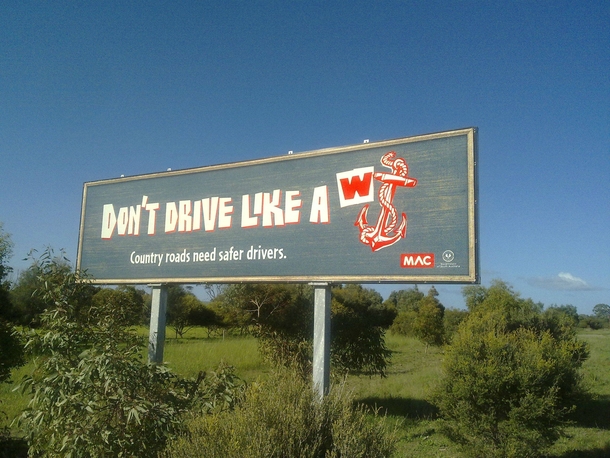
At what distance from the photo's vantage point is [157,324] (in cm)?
1091

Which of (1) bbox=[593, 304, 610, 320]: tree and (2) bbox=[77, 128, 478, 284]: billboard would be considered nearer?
(2) bbox=[77, 128, 478, 284]: billboard

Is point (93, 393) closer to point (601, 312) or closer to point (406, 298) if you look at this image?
point (406, 298)

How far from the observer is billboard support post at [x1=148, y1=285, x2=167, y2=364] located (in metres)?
10.6

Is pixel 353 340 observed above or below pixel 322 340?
below

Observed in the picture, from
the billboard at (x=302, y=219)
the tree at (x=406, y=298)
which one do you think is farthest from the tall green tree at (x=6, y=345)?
the tree at (x=406, y=298)

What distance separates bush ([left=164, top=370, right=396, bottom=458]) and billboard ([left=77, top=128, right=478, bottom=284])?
344cm

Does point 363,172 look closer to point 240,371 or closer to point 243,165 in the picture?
point 243,165

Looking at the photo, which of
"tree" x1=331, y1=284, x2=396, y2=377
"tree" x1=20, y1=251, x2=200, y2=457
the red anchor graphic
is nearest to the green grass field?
"tree" x1=331, y1=284, x2=396, y2=377

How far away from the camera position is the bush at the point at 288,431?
4.89 metres

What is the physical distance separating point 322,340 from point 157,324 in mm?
3936

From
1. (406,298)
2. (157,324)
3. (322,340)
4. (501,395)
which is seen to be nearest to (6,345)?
(157,324)

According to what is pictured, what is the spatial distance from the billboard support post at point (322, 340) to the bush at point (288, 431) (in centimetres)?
295

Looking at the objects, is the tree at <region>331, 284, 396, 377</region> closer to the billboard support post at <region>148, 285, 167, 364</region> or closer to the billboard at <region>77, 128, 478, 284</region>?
the billboard support post at <region>148, 285, 167, 364</region>

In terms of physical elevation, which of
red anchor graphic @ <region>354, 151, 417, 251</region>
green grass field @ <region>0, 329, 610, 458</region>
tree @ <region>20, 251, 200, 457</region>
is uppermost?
red anchor graphic @ <region>354, 151, 417, 251</region>
